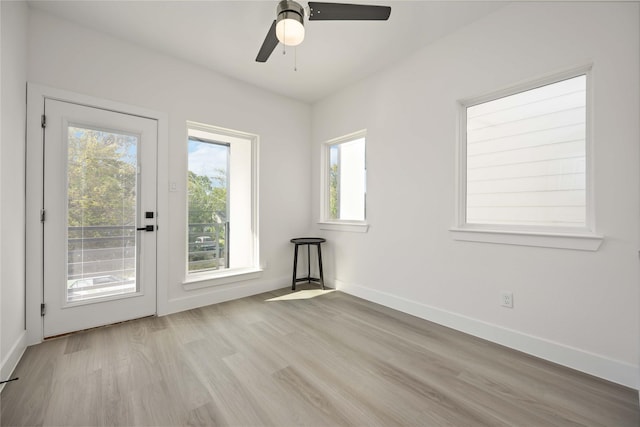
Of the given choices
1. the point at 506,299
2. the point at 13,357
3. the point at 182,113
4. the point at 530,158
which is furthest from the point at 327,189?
the point at 13,357

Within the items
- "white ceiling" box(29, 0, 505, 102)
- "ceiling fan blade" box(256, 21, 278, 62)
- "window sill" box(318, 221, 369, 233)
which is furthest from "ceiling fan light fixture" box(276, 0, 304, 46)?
"window sill" box(318, 221, 369, 233)

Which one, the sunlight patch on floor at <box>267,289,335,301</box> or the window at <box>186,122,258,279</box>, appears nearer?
the sunlight patch on floor at <box>267,289,335,301</box>

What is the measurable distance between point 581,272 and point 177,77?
405 centimetres

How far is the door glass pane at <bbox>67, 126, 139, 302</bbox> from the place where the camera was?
7.99 ft

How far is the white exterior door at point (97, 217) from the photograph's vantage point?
7.68 ft

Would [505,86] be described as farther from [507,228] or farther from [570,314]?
[570,314]

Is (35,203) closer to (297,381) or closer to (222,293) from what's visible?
(222,293)

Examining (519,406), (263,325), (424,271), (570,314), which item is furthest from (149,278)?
(570,314)

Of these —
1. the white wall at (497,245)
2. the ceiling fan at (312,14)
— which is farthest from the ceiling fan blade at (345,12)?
the white wall at (497,245)

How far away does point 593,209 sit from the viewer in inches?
73.9

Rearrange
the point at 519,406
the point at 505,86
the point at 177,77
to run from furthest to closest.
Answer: the point at 177,77 → the point at 505,86 → the point at 519,406

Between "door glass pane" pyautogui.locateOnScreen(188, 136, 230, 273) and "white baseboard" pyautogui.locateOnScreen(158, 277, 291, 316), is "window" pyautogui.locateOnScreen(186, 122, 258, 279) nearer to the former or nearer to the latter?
"door glass pane" pyautogui.locateOnScreen(188, 136, 230, 273)

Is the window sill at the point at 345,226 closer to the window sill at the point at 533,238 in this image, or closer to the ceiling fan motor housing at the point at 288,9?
the window sill at the point at 533,238

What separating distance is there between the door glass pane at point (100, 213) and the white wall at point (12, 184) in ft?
1.02
